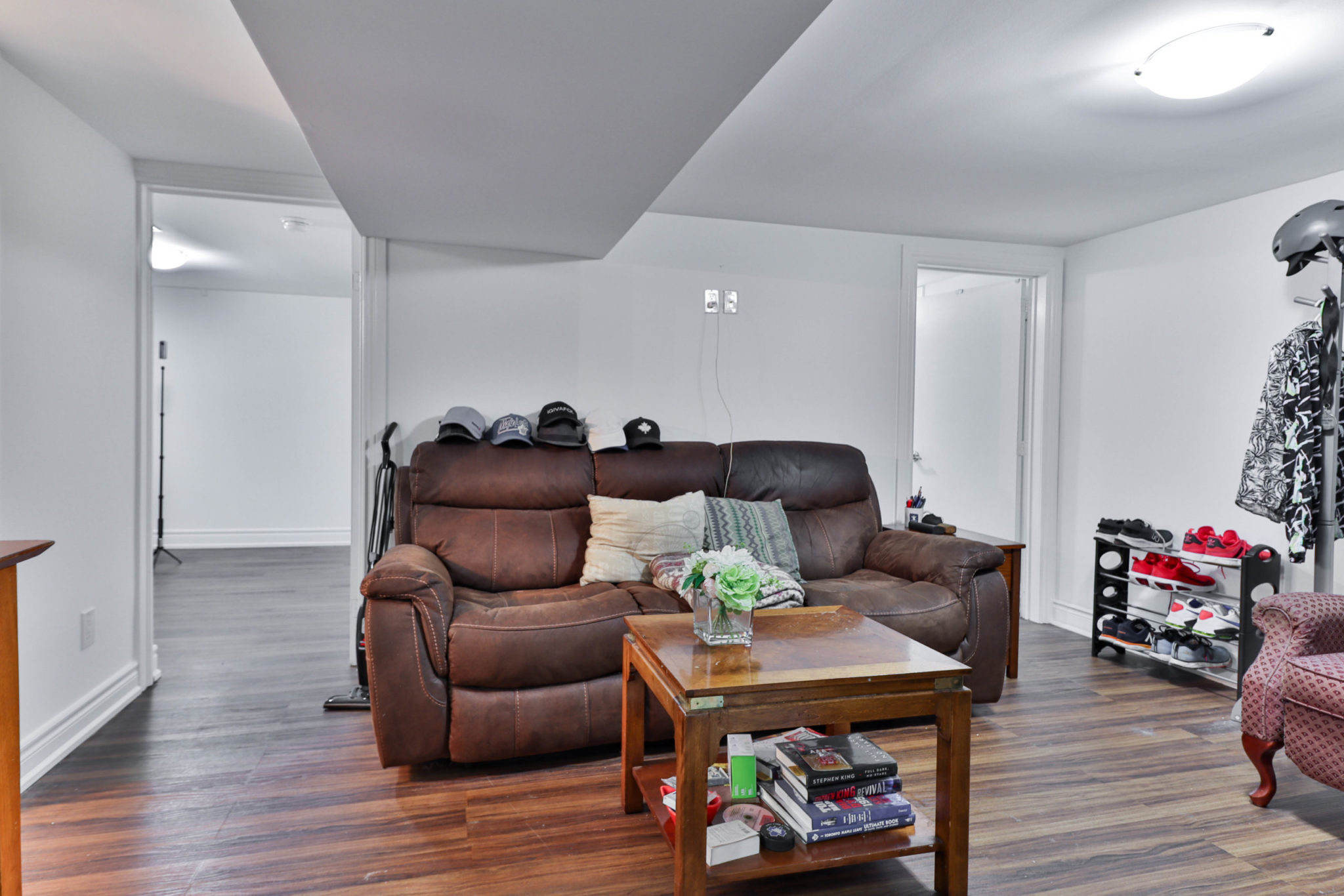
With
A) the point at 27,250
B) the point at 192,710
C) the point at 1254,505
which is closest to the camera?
the point at 27,250

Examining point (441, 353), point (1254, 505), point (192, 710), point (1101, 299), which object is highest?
point (1101, 299)

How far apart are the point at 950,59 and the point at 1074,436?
2.70 meters

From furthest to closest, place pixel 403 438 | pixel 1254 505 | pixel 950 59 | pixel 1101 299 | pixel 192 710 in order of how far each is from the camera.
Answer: pixel 1101 299
pixel 403 438
pixel 1254 505
pixel 192 710
pixel 950 59

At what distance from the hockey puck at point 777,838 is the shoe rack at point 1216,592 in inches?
79.0

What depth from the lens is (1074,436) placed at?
418 cm

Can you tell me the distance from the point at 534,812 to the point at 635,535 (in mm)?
1130

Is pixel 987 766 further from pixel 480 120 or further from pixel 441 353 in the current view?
pixel 441 353

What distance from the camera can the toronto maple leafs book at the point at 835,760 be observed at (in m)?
1.76

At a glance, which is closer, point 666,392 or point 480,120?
point 480,120

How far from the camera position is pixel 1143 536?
138 inches

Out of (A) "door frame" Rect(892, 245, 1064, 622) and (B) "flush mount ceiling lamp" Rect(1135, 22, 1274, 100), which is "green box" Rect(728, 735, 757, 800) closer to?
(B) "flush mount ceiling lamp" Rect(1135, 22, 1274, 100)

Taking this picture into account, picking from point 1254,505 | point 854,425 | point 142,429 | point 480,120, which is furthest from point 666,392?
point 1254,505

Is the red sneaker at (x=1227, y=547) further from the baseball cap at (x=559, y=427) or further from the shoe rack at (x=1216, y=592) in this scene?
the baseball cap at (x=559, y=427)

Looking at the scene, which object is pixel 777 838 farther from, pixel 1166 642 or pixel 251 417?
pixel 251 417
